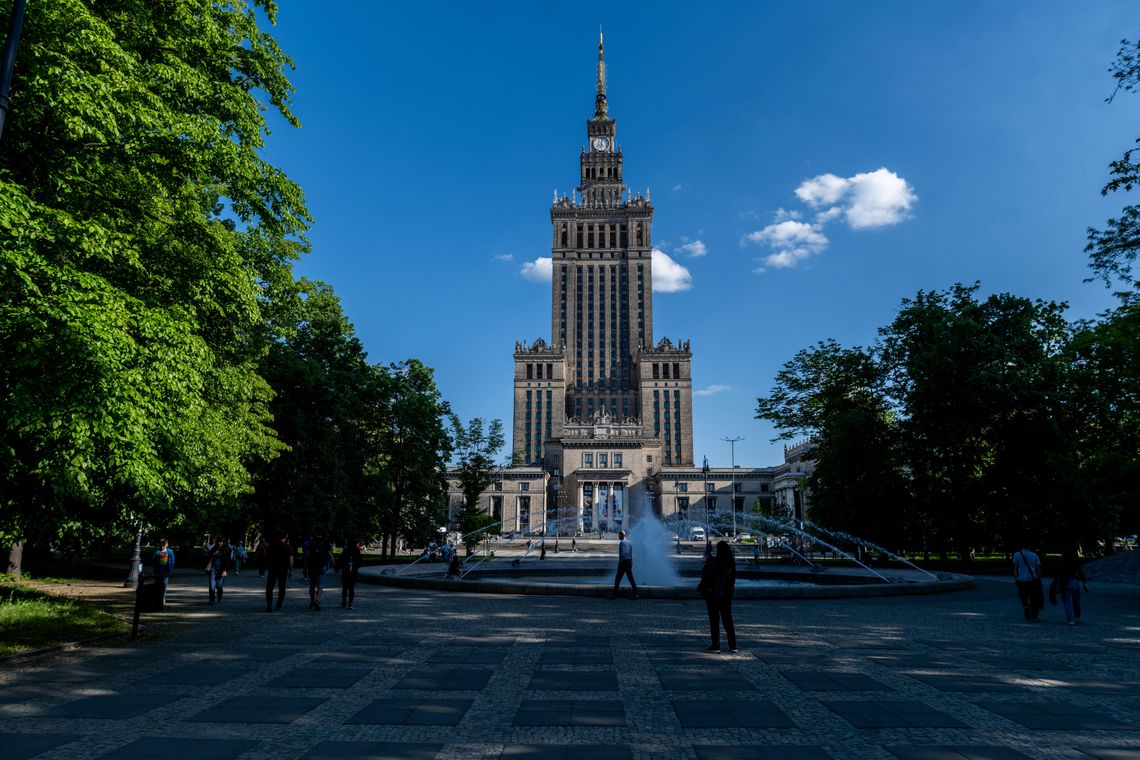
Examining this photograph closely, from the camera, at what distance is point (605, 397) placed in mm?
136625

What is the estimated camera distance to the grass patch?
33.2ft

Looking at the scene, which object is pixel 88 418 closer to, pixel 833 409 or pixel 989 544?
pixel 833 409

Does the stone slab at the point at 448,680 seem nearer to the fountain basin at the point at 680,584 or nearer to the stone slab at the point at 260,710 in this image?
the stone slab at the point at 260,710

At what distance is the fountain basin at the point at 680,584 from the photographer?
17797 mm

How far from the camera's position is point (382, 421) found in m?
37.1

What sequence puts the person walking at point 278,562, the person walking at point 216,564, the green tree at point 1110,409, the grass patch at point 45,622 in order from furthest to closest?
1. the green tree at point 1110,409
2. the person walking at point 216,564
3. the person walking at point 278,562
4. the grass patch at point 45,622

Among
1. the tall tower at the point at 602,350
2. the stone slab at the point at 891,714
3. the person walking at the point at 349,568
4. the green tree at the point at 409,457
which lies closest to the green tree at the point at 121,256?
the person walking at the point at 349,568

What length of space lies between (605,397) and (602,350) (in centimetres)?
1064

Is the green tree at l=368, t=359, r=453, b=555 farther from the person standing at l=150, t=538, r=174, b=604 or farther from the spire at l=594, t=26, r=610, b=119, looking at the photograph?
the spire at l=594, t=26, r=610, b=119

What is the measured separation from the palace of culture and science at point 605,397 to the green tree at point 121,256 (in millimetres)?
101685

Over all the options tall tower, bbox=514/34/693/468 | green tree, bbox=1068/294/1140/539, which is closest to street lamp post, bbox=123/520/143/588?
green tree, bbox=1068/294/1140/539

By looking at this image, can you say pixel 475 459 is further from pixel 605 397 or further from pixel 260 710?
pixel 605 397

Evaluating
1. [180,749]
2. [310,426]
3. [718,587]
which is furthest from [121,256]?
[310,426]

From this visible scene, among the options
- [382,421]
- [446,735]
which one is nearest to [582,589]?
[446,735]
